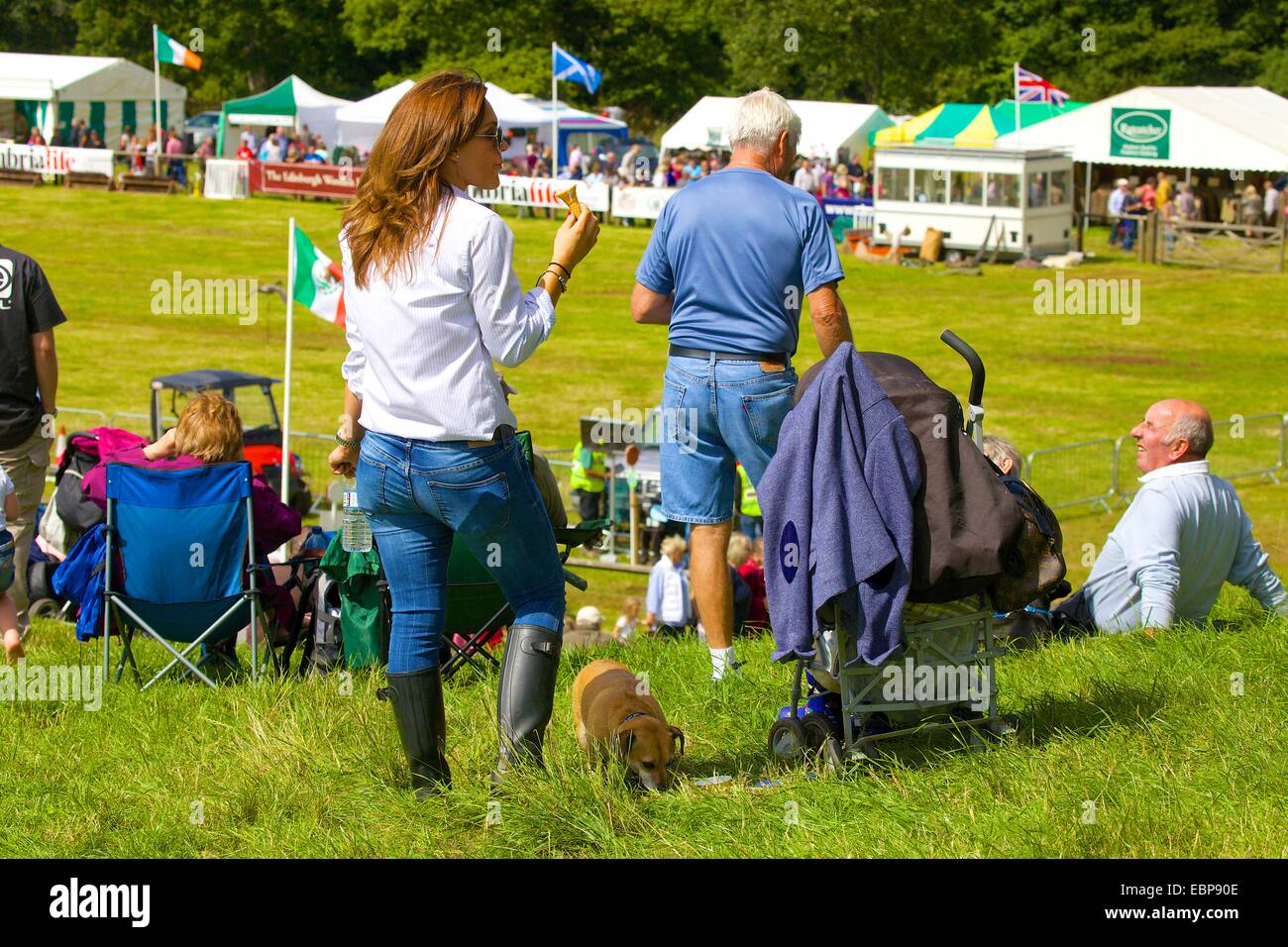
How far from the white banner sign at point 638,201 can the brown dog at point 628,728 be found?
106 feet

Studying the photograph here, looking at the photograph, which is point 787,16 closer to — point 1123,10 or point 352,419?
point 1123,10

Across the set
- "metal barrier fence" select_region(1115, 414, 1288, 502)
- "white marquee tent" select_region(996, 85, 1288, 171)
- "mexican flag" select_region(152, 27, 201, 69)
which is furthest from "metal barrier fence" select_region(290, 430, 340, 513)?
"mexican flag" select_region(152, 27, 201, 69)

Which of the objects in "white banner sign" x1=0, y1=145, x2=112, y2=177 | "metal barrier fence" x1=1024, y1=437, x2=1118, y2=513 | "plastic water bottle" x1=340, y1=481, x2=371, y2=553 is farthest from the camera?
"white banner sign" x1=0, y1=145, x2=112, y2=177

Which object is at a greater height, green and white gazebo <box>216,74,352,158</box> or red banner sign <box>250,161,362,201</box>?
green and white gazebo <box>216,74,352,158</box>

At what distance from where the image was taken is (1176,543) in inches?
235

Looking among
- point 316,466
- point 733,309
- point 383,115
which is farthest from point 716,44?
point 733,309

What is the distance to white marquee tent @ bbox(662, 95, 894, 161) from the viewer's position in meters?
41.4

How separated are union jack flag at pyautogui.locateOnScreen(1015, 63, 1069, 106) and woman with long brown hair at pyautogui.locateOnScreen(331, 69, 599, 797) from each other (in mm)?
31668

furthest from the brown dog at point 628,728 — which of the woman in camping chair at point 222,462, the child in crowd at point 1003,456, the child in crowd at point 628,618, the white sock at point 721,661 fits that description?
the child in crowd at point 628,618

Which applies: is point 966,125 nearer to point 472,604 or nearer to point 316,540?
point 316,540

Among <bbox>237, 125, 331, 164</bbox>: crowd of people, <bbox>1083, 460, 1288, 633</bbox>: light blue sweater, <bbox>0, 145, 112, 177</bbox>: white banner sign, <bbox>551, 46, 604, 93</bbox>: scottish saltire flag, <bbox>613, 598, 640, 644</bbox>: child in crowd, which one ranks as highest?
<bbox>551, 46, 604, 93</bbox>: scottish saltire flag

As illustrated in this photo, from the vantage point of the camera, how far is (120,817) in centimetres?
436

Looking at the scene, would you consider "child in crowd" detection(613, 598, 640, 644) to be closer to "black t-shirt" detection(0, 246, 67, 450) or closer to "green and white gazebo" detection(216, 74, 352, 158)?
"black t-shirt" detection(0, 246, 67, 450)
